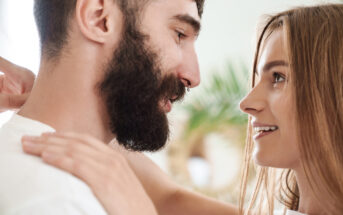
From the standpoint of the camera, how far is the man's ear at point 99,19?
1330 millimetres

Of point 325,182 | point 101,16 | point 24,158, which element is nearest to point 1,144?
point 24,158

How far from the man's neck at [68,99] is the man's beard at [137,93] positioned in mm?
36

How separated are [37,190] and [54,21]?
20.6 inches

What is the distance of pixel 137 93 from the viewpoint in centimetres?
142

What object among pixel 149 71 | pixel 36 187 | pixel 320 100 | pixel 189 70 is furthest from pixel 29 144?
pixel 320 100

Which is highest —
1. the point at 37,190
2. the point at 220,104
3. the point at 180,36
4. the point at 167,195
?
the point at 180,36

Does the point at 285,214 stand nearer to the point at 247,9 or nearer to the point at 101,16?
the point at 101,16

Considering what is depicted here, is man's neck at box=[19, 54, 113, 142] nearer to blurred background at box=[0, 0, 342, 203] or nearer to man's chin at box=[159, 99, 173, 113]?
man's chin at box=[159, 99, 173, 113]

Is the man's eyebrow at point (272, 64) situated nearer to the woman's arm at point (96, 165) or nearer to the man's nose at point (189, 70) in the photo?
the man's nose at point (189, 70)

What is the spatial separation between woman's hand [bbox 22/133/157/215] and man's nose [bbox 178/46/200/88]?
386 mm

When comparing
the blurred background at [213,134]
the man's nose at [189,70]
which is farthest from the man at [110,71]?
the blurred background at [213,134]

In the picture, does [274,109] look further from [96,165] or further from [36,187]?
[36,187]

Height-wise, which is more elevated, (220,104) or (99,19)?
(99,19)

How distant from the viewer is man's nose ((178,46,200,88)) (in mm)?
1499
